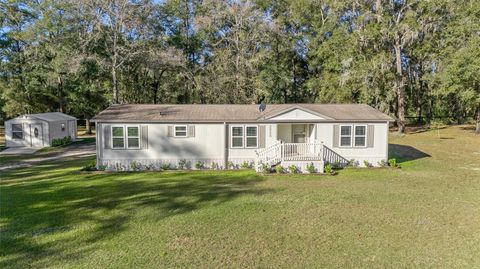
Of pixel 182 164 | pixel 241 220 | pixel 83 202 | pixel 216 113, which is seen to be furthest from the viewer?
pixel 216 113

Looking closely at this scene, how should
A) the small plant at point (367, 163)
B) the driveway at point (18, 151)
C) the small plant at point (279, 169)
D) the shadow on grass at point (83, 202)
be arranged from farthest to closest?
1. the driveway at point (18, 151)
2. the small plant at point (367, 163)
3. the small plant at point (279, 169)
4. the shadow on grass at point (83, 202)

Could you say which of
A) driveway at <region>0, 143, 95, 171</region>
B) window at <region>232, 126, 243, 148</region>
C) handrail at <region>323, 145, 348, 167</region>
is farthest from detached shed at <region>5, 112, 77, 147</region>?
handrail at <region>323, 145, 348, 167</region>

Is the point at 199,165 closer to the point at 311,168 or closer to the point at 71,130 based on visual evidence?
the point at 311,168

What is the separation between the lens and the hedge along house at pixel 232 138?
46.3ft

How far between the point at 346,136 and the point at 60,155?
1736 centimetres

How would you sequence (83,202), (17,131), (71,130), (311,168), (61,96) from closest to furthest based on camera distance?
(83,202), (311,168), (17,131), (71,130), (61,96)

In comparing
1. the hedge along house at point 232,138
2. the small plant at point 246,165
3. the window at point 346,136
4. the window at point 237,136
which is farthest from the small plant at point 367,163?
the window at point 237,136

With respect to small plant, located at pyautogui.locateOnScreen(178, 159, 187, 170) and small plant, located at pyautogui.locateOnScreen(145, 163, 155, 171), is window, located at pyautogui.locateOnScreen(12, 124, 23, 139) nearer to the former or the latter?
small plant, located at pyautogui.locateOnScreen(145, 163, 155, 171)

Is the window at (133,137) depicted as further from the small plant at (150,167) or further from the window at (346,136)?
the window at (346,136)

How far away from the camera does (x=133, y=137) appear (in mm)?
14203

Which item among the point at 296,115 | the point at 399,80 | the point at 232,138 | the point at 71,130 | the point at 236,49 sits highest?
the point at 236,49

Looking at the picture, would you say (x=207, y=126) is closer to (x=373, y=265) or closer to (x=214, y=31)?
(x=373, y=265)

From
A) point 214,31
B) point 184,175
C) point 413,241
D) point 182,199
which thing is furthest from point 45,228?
point 214,31

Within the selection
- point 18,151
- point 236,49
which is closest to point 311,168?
point 236,49
